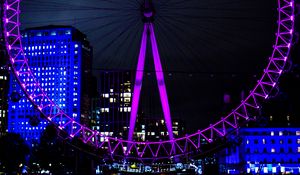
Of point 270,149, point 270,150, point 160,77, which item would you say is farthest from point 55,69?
point 160,77

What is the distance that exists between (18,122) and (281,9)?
158 metres

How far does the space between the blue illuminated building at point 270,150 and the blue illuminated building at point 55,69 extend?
85541 millimetres

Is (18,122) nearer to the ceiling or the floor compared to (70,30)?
nearer to the floor

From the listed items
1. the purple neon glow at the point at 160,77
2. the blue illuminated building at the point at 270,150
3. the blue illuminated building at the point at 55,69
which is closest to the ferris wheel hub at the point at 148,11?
the purple neon glow at the point at 160,77

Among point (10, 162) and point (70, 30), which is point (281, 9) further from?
point (70, 30)

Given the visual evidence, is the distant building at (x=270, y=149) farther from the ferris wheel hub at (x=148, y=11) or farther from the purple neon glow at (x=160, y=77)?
the ferris wheel hub at (x=148, y=11)

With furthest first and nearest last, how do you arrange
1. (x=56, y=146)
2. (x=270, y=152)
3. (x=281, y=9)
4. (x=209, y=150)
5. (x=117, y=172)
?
(x=270, y=152) < (x=56, y=146) < (x=117, y=172) < (x=209, y=150) < (x=281, y=9)

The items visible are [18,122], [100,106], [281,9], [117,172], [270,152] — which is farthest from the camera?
[100,106]

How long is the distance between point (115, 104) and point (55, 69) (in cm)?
2771

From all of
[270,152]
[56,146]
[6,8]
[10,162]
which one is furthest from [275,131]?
[6,8]

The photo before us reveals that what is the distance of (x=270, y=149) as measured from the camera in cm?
11200

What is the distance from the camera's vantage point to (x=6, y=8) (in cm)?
3862

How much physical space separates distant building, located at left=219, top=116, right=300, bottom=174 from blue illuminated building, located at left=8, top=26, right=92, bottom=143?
85.5 m

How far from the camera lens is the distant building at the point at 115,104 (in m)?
189
